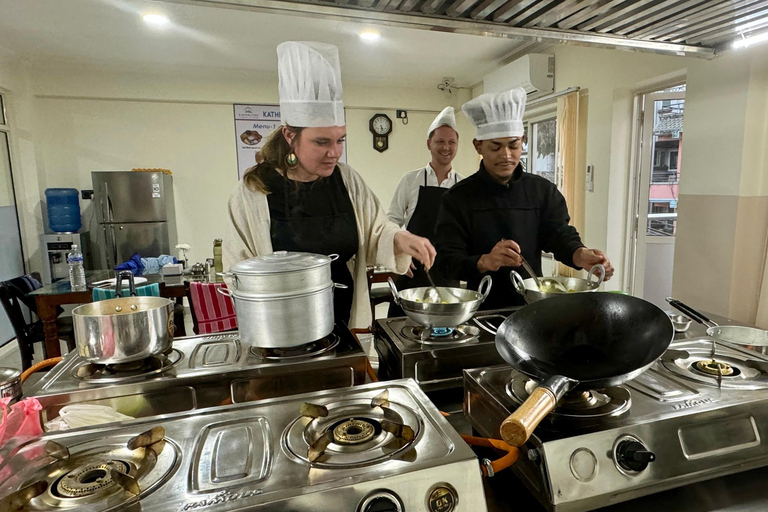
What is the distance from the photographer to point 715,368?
3.00 feet

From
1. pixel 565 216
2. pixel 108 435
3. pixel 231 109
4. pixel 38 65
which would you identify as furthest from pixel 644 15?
pixel 38 65

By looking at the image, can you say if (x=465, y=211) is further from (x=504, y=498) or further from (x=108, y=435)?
(x=108, y=435)

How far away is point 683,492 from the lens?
30.0 inches

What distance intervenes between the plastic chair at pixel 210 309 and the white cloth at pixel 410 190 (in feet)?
4.33

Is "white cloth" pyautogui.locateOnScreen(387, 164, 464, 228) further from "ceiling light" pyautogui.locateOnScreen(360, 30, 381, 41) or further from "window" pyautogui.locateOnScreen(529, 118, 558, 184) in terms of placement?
"window" pyautogui.locateOnScreen(529, 118, 558, 184)

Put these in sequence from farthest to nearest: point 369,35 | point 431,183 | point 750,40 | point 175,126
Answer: point 175,126 < point 369,35 < point 431,183 < point 750,40

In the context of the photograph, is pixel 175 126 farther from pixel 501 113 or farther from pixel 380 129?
pixel 501 113

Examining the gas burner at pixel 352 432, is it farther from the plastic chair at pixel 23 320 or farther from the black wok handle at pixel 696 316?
the plastic chair at pixel 23 320

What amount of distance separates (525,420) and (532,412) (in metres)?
0.02

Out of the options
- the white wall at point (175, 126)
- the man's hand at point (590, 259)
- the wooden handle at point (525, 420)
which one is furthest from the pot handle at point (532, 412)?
the white wall at point (175, 126)

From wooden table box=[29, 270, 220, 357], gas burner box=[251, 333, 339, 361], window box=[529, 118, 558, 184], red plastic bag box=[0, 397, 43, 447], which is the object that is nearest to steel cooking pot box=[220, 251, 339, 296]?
gas burner box=[251, 333, 339, 361]

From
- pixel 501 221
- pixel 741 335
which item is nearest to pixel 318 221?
pixel 501 221

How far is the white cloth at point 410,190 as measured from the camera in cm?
318

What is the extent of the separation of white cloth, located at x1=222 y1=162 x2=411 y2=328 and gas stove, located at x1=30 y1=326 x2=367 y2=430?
463 mm
